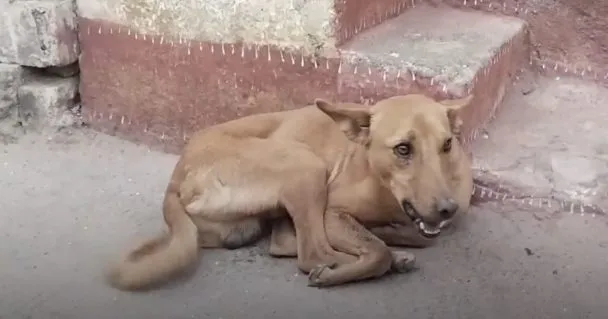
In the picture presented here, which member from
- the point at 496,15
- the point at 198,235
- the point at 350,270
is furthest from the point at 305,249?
the point at 496,15

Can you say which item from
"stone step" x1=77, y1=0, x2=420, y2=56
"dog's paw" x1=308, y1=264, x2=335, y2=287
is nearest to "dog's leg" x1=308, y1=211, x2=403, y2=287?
"dog's paw" x1=308, y1=264, x2=335, y2=287

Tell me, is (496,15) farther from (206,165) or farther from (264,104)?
(206,165)

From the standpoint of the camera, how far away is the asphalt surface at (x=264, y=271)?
2418 millimetres

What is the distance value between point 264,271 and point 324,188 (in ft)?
0.95

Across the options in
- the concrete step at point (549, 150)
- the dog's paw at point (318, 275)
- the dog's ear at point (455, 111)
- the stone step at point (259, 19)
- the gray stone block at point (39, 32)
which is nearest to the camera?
the dog's paw at point (318, 275)

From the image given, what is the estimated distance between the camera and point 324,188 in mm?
2686

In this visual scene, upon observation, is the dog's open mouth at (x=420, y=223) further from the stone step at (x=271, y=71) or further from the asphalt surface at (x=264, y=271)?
the stone step at (x=271, y=71)

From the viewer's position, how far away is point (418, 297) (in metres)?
2.47

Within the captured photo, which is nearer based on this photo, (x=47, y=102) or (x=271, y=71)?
(x=271, y=71)

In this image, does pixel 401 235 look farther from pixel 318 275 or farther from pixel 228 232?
pixel 228 232

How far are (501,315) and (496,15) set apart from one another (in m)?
1.50

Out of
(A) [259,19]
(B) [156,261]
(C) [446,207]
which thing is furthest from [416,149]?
(A) [259,19]

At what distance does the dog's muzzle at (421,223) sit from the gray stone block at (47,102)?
1.67 m

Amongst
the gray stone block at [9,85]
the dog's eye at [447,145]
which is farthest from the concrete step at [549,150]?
the gray stone block at [9,85]
